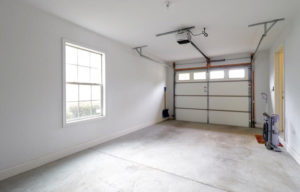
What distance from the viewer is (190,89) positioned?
6504 mm

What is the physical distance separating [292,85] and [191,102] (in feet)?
12.5

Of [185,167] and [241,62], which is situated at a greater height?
[241,62]

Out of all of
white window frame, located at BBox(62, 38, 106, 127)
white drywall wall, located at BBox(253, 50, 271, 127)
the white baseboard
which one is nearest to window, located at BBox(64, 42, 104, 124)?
white window frame, located at BBox(62, 38, 106, 127)

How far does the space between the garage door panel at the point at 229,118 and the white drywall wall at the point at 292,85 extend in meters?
2.39

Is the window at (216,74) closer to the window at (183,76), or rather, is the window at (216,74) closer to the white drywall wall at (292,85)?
the window at (183,76)

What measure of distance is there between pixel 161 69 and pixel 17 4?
5.01m

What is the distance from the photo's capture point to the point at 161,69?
6574mm

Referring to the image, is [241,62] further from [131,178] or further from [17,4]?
[17,4]

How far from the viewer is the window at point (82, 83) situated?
311cm

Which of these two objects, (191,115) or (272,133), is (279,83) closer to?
(272,133)

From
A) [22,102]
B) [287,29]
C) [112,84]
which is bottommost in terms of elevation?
[22,102]

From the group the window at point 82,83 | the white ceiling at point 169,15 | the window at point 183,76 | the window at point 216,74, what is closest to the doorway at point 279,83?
the white ceiling at point 169,15

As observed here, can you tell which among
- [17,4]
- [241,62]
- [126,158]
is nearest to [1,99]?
[17,4]

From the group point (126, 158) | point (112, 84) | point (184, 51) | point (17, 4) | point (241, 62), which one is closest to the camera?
point (17, 4)
